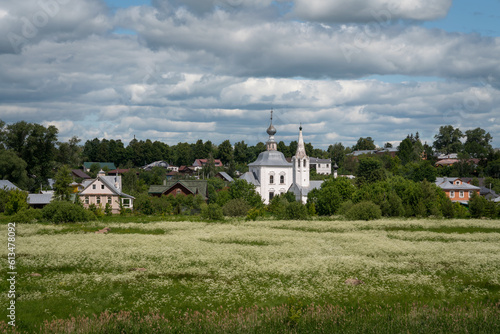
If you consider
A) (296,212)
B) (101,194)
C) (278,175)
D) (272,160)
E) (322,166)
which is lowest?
(296,212)

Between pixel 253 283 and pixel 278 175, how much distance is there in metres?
65.1

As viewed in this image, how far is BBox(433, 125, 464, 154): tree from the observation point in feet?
617

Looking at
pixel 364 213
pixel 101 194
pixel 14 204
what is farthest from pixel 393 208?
pixel 14 204

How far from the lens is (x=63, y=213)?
1860 inches

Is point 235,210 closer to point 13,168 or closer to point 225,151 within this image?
point 13,168

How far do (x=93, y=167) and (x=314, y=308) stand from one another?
531 feet

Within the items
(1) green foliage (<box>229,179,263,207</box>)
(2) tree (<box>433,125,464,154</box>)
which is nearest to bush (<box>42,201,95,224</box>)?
(1) green foliage (<box>229,179,263,207</box>)

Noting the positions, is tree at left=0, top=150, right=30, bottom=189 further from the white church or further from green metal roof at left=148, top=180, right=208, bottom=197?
the white church

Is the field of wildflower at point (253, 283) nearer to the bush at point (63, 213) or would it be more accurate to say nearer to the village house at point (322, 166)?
the bush at point (63, 213)

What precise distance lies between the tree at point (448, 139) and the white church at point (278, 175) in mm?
122062

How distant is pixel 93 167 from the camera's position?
556ft

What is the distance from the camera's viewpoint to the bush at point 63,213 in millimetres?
47062

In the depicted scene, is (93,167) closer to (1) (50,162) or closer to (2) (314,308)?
(1) (50,162)

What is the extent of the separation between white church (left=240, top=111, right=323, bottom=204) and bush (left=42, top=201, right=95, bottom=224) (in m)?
40.5
